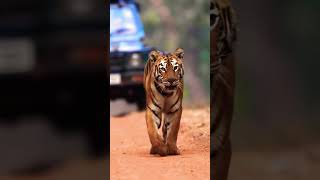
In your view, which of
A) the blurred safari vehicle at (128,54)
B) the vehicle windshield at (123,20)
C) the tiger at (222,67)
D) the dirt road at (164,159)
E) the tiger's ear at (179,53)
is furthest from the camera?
the vehicle windshield at (123,20)

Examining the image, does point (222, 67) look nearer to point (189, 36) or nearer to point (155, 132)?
point (189, 36)

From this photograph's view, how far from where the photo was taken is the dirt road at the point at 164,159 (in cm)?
533

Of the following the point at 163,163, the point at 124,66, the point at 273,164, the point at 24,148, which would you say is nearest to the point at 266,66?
the point at 273,164

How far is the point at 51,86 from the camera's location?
16.3 ft

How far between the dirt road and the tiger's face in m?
0.50

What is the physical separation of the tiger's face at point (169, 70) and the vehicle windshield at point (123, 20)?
1.84 m

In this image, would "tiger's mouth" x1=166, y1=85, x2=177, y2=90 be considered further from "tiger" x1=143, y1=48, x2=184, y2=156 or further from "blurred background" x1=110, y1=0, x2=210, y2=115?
"blurred background" x1=110, y1=0, x2=210, y2=115

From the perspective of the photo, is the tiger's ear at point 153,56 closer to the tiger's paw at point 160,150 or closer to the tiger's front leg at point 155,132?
the tiger's front leg at point 155,132

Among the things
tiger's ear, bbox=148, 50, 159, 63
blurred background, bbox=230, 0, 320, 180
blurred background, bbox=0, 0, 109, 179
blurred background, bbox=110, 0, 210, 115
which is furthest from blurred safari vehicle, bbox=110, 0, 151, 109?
blurred background, bbox=230, 0, 320, 180

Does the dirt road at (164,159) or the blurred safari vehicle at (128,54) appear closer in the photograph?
the dirt road at (164,159)

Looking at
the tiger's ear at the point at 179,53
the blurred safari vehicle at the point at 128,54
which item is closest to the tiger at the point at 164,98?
the tiger's ear at the point at 179,53

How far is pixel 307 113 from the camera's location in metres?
5.36

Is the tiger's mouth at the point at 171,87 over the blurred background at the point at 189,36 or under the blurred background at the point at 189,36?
under

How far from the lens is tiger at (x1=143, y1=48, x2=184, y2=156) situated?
213 inches
